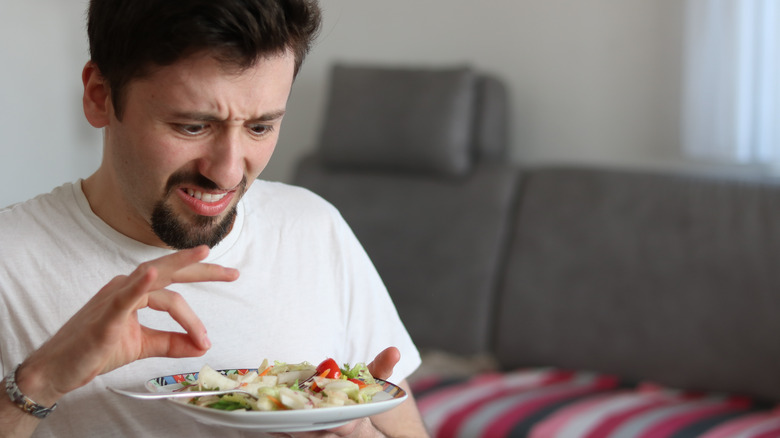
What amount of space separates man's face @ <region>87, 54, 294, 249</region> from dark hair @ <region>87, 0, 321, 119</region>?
0.02m

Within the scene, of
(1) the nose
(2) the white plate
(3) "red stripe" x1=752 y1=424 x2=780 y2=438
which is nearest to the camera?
(2) the white plate

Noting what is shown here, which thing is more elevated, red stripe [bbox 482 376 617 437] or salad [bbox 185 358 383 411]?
salad [bbox 185 358 383 411]

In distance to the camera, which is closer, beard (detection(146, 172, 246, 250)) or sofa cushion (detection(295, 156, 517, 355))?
beard (detection(146, 172, 246, 250))

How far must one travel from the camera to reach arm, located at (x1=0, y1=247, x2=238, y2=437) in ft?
3.16

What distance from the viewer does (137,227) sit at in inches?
48.3

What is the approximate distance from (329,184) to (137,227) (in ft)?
5.59

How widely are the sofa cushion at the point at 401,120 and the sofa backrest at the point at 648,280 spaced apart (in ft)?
0.98

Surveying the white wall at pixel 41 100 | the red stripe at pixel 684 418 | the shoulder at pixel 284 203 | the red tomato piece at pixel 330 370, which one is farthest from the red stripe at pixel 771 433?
the white wall at pixel 41 100

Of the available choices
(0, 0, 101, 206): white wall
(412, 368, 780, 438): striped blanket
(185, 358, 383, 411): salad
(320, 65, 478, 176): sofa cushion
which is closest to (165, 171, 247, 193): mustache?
(185, 358, 383, 411): salad

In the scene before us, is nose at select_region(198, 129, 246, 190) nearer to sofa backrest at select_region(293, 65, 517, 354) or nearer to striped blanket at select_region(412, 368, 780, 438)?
striped blanket at select_region(412, 368, 780, 438)

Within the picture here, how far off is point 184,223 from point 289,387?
10.6 inches

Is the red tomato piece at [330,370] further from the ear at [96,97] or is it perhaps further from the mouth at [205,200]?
the ear at [96,97]

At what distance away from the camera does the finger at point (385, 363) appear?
1.13 m

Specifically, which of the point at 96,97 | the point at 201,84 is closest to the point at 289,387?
the point at 201,84
